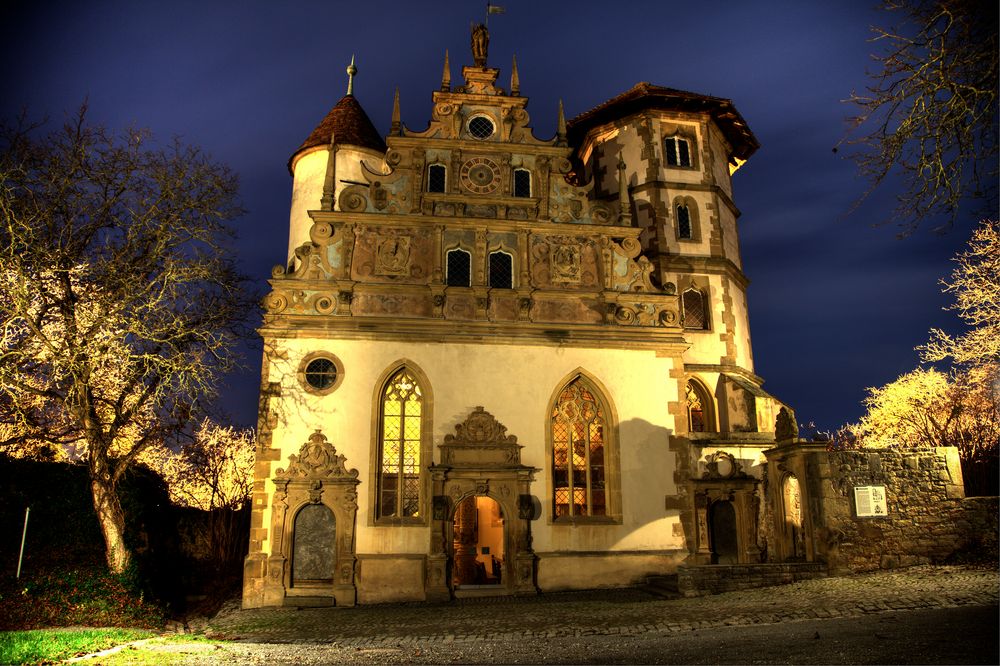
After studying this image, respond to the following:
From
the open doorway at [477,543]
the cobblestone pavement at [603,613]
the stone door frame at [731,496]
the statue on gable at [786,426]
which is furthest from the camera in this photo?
the open doorway at [477,543]

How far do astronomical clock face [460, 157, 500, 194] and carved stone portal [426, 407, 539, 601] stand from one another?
6476mm

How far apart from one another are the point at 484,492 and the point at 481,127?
1071cm

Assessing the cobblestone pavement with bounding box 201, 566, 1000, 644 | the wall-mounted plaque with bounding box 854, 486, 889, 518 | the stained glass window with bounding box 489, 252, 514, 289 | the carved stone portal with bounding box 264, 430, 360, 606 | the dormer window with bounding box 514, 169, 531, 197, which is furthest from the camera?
the dormer window with bounding box 514, 169, 531, 197

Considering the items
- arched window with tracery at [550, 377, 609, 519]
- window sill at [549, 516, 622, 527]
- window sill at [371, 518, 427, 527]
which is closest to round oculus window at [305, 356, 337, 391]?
window sill at [371, 518, 427, 527]

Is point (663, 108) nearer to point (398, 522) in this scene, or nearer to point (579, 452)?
point (579, 452)

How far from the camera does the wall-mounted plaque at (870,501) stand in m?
16.4

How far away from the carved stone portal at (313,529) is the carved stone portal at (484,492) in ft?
6.75

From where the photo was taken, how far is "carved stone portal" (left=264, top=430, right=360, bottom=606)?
17.0 m

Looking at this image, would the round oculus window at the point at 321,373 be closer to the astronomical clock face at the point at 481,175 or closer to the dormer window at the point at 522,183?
the astronomical clock face at the point at 481,175

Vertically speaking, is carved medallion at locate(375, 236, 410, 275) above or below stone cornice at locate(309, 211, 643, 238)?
below

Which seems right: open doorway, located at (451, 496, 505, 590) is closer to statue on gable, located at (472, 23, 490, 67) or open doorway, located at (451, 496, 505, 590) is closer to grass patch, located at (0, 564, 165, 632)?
grass patch, located at (0, 564, 165, 632)

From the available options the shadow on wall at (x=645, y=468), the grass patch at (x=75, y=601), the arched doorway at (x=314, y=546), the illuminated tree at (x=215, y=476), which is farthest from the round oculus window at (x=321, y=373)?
the shadow on wall at (x=645, y=468)

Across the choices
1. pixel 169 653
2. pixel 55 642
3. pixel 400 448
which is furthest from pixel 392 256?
pixel 55 642

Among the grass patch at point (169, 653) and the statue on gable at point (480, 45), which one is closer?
the grass patch at point (169, 653)
